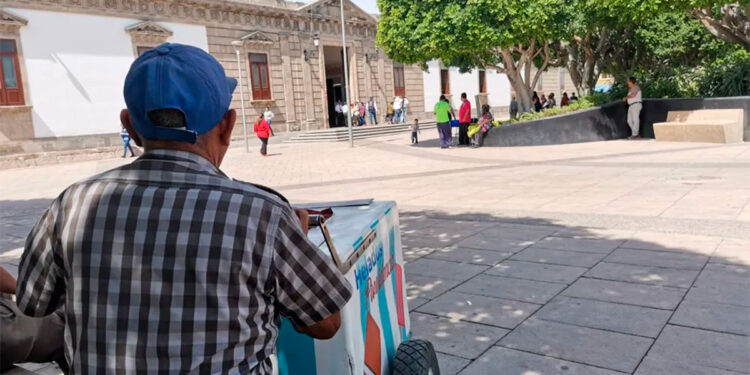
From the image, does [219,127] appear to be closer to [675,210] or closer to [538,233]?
[538,233]

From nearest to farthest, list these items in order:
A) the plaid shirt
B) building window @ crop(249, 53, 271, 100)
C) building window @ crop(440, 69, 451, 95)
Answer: the plaid shirt < building window @ crop(249, 53, 271, 100) < building window @ crop(440, 69, 451, 95)

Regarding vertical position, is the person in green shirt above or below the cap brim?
below

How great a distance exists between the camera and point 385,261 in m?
2.32

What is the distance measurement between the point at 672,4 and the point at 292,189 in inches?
356

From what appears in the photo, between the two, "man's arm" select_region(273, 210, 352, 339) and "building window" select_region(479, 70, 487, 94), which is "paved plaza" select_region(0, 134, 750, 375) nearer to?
"man's arm" select_region(273, 210, 352, 339)

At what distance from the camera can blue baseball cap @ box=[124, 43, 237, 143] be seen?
1265 millimetres

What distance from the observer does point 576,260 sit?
467 cm

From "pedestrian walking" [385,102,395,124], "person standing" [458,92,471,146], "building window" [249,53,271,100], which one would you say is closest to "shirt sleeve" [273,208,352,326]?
"person standing" [458,92,471,146]

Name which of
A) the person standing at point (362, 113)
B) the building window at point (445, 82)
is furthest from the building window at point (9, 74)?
the building window at point (445, 82)

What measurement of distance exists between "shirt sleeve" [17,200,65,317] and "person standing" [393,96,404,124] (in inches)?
1175

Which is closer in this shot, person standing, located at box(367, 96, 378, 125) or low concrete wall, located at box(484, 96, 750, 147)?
low concrete wall, located at box(484, 96, 750, 147)

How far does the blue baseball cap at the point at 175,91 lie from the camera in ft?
4.15

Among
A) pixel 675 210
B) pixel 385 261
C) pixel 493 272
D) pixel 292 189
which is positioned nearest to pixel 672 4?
pixel 675 210

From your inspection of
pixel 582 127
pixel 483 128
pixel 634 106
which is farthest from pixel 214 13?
pixel 634 106
